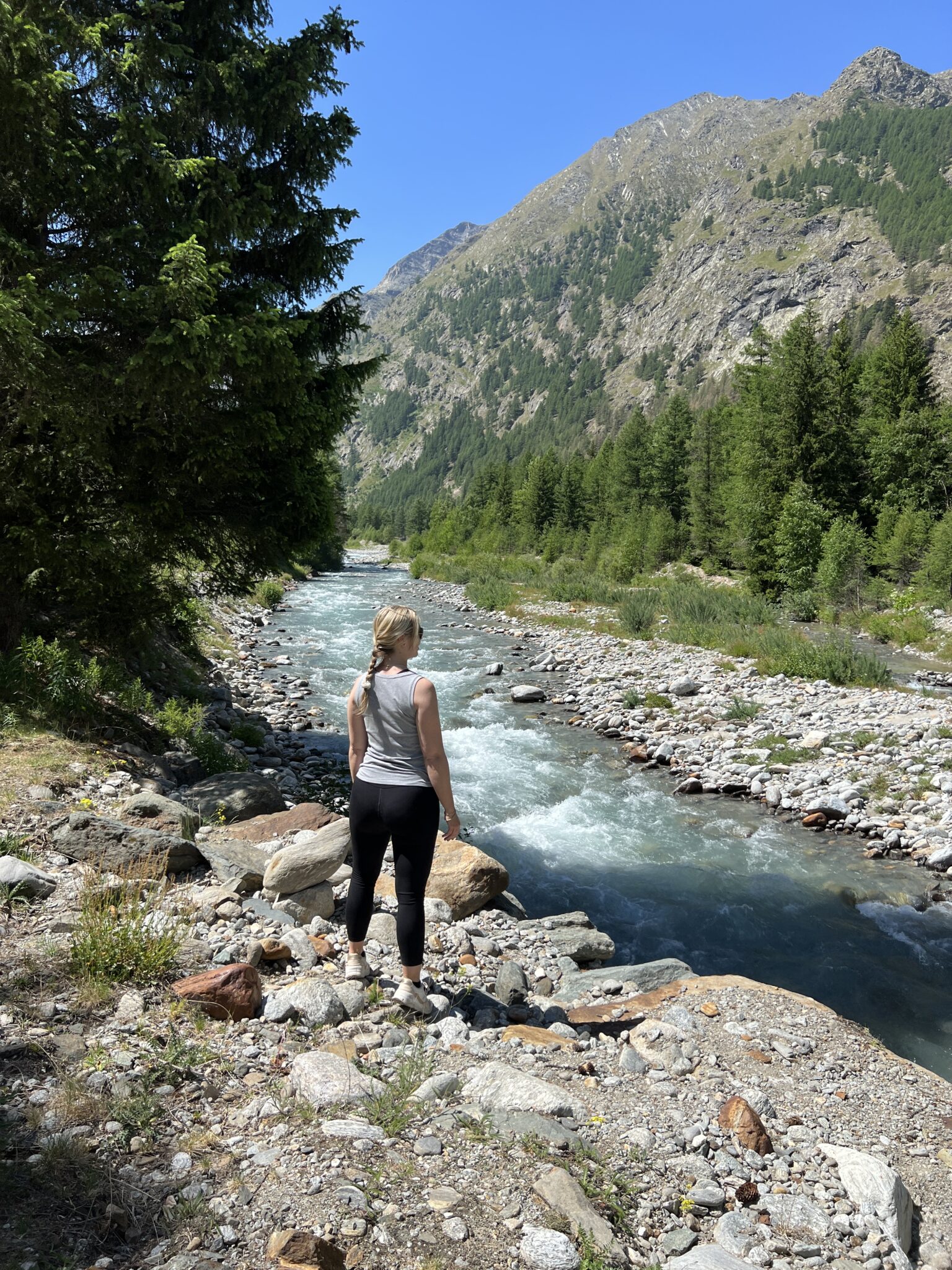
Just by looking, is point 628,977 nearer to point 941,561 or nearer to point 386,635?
point 386,635

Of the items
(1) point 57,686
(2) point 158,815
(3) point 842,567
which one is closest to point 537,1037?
(2) point 158,815

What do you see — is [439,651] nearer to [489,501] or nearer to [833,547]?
[833,547]

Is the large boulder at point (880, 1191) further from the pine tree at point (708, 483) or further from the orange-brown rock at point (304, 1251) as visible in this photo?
the pine tree at point (708, 483)

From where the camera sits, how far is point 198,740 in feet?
31.5

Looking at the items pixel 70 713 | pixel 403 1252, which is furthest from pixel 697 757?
pixel 403 1252

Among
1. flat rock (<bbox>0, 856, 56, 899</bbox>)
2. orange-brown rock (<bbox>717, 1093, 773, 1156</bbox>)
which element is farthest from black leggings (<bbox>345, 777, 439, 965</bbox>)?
flat rock (<bbox>0, 856, 56, 899</bbox>)

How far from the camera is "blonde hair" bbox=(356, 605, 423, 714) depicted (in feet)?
14.1

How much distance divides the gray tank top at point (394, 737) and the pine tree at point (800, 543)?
3167 cm

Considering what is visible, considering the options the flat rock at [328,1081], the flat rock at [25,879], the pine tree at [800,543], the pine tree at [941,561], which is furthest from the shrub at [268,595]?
the flat rock at [328,1081]

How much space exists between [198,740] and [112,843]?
14.2ft

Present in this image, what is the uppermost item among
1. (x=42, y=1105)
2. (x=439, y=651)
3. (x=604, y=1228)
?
(x=42, y=1105)

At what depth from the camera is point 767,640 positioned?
792 inches

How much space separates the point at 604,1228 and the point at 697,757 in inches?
446

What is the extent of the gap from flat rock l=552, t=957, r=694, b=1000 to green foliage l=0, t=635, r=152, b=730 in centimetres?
613
